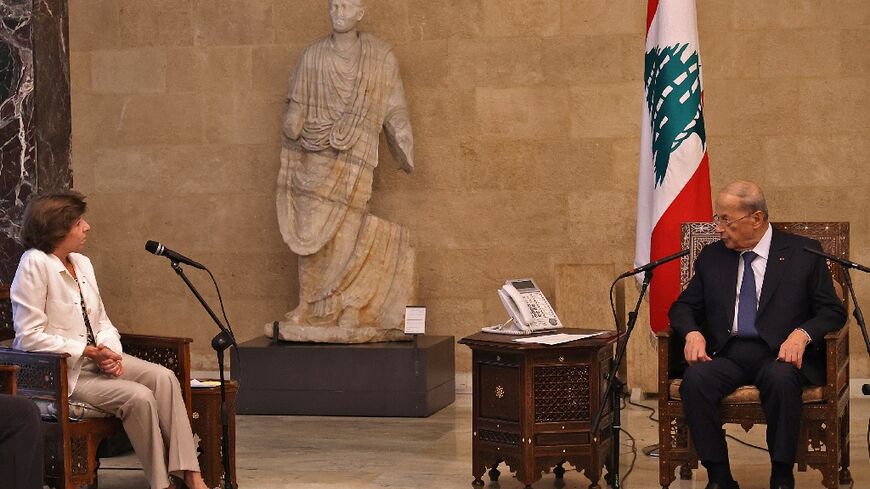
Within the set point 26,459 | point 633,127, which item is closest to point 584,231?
point 633,127

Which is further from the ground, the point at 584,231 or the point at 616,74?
the point at 616,74

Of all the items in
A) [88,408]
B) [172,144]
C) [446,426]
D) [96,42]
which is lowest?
[446,426]

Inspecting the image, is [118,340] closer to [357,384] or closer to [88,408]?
[88,408]

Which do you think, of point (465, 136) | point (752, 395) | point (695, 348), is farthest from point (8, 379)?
point (465, 136)

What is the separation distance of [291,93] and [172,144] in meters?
1.43

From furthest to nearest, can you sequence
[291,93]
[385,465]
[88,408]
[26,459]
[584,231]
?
[584,231] < [291,93] < [385,465] < [88,408] < [26,459]

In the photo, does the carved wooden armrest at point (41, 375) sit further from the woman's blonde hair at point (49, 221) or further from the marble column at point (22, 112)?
the marble column at point (22, 112)

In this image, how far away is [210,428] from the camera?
5621 millimetres

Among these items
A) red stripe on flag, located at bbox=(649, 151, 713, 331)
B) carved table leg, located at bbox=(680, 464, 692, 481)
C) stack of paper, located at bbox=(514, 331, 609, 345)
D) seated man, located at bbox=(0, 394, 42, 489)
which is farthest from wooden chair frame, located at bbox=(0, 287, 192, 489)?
red stripe on flag, located at bbox=(649, 151, 713, 331)

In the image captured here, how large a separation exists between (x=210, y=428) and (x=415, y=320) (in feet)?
7.16

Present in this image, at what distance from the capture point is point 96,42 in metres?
9.08

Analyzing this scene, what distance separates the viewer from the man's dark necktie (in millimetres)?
→ 5395

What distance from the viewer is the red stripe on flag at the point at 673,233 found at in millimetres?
6188

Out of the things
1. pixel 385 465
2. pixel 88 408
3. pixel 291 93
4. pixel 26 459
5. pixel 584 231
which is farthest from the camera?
pixel 584 231
